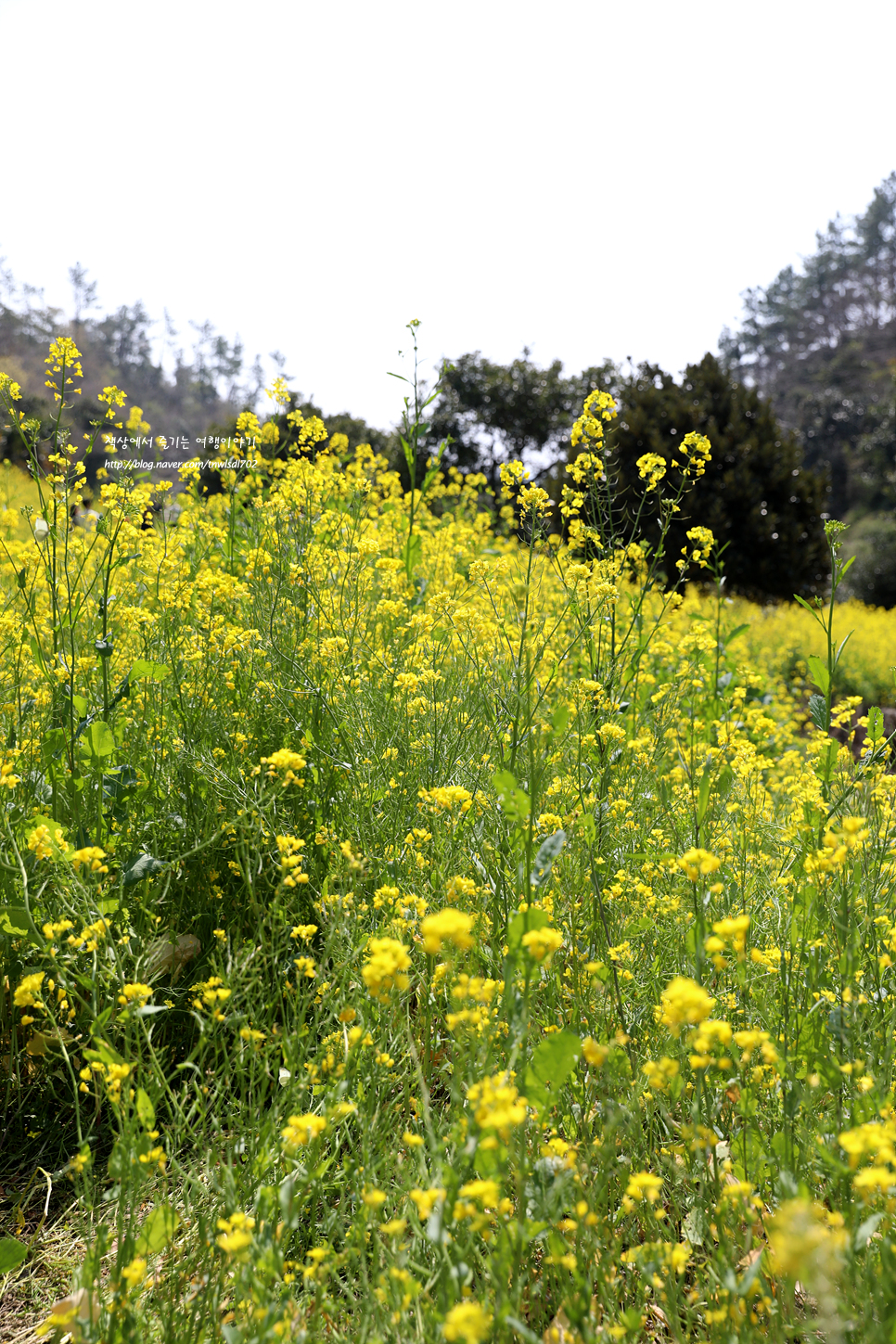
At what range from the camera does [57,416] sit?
2.11 metres

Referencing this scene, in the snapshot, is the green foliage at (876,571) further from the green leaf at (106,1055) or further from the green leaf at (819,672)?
the green leaf at (106,1055)

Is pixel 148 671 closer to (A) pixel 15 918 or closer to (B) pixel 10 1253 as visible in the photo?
(A) pixel 15 918

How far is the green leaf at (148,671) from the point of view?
2217 millimetres

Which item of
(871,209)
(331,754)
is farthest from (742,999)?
(871,209)

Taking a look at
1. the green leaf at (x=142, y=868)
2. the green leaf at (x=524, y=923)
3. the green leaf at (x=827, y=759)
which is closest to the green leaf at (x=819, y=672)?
the green leaf at (x=827, y=759)

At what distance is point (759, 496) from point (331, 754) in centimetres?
936

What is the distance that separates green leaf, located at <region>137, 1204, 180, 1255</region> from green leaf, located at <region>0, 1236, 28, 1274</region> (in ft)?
0.96

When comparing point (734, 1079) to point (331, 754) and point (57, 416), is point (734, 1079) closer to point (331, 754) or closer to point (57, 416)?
point (331, 754)

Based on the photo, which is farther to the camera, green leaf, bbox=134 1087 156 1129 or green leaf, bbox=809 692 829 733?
green leaf, bbox=809 692 829 733

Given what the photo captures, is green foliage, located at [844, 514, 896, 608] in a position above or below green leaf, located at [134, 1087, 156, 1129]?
above

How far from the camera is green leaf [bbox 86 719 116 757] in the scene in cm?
192

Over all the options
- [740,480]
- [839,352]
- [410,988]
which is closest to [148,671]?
[410,988]
